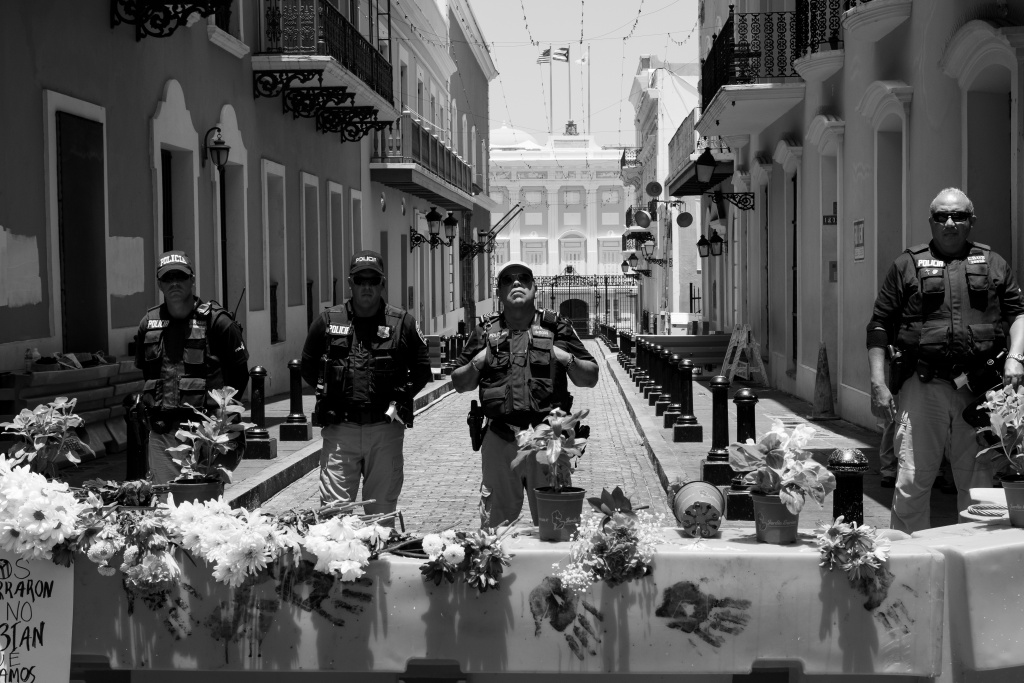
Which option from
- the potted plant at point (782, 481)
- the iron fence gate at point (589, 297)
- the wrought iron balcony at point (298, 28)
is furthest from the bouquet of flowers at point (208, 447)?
the iron fence gate at point (589, 297)

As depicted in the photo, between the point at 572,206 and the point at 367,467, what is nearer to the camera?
the point at 367,467

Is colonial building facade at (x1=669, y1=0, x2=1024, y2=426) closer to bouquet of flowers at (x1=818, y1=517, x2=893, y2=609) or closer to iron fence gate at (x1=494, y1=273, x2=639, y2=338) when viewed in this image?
bouquet of flowers at (x1=818, y1=517, x2=893, y2=609)

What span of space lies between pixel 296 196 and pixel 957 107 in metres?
11.6

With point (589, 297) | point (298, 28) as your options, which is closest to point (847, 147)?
point (298, 28)

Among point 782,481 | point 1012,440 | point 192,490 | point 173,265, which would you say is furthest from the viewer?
point 173,265

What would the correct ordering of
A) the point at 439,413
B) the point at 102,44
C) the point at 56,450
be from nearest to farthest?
1. the point at 56,450
2. the point at 102,44
3. the point at 439,413

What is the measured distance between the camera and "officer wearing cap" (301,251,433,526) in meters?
6.28

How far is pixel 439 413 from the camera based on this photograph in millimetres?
17703

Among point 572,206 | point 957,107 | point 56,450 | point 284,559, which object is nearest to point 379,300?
point 56,450

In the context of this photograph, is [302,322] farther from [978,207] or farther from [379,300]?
[379,300]

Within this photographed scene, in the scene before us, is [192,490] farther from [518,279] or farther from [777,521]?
[777,521]

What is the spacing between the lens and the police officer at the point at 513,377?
5938 millimetres

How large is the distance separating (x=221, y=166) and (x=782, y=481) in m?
12.2

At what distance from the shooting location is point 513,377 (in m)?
5.96
